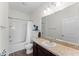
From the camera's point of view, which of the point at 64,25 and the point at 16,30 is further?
the point at 16,30

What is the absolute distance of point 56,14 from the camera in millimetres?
1984

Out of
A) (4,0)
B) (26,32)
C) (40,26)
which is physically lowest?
(26,32)

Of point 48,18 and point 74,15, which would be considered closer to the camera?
point 74,15

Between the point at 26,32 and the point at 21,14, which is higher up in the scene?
the point at 21,14

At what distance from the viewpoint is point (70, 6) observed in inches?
62.8

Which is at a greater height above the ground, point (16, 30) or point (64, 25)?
point (64, 25)

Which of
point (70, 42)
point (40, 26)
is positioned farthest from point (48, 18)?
point (70, 42)

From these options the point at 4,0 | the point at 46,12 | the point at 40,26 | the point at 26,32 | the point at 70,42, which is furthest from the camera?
the point at 40,26

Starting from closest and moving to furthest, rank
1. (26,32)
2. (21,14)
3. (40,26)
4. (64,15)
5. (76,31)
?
(76,31)
(64,15)
(21,14)
(26,32)
(40,26)

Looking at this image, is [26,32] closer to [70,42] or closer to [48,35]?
[48,35]

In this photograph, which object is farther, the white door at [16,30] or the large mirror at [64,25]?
the white door at [16,30]

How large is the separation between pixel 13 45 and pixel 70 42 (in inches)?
52.5

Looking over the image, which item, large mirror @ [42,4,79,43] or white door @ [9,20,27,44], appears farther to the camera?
white door @ [9,20,27,44]

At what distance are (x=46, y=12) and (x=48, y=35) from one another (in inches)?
26.5
